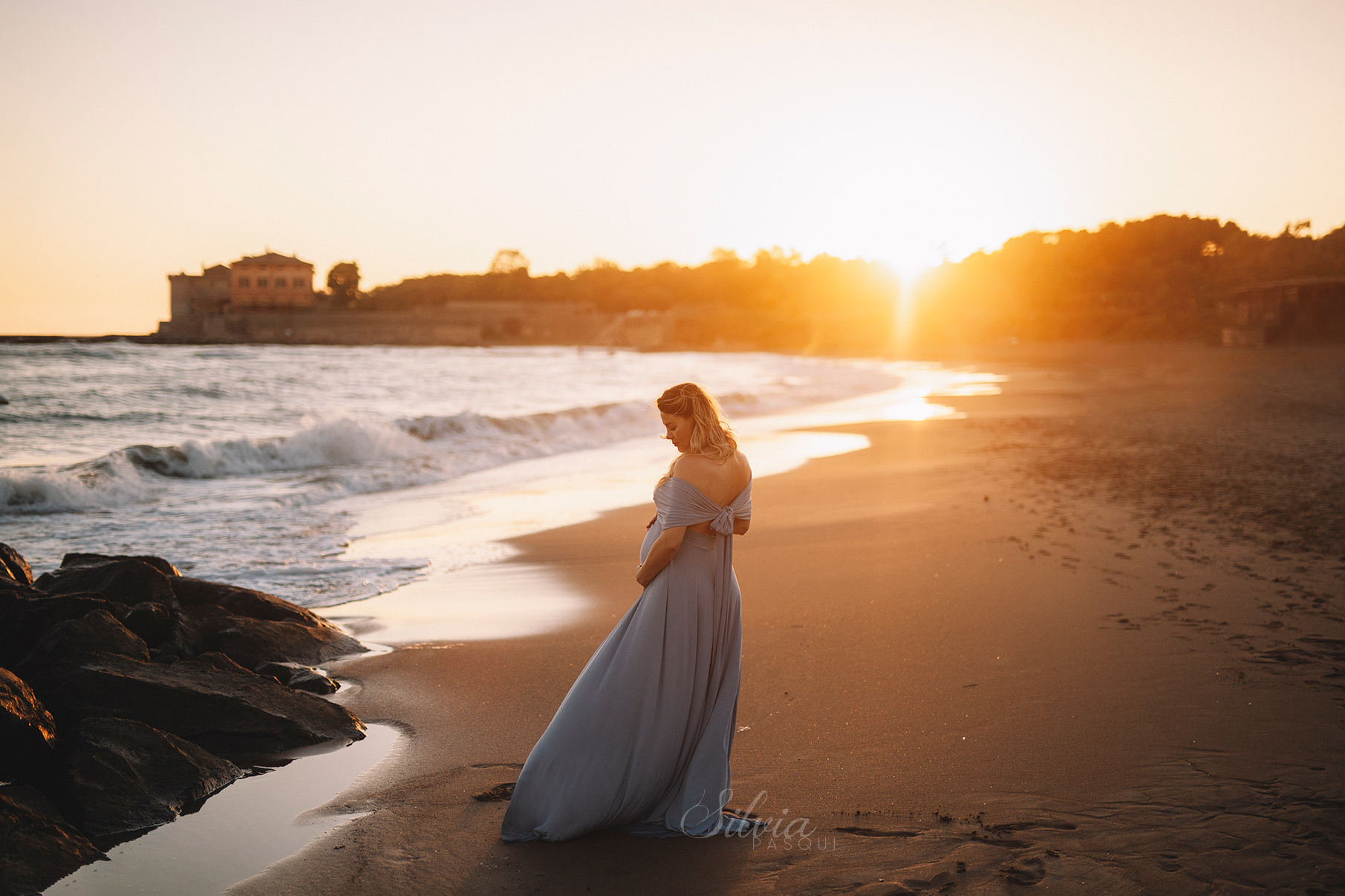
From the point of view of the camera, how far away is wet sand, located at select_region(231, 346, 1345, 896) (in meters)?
2.61

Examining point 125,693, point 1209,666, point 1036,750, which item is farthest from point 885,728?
point 125,693

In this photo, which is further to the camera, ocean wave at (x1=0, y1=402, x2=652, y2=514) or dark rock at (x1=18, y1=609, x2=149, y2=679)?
ocean wave at (x1=0, y1=402, x2=652, y2=514)

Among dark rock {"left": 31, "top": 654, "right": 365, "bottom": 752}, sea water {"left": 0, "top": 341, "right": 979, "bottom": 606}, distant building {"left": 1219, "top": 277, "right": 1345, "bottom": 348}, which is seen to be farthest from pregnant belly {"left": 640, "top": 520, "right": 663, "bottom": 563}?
distant building {"left": 1219, "top": 277, "right": 1345, "bottom": 348}

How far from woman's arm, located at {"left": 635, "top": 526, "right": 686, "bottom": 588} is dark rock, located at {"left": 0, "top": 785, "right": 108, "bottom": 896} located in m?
1.95

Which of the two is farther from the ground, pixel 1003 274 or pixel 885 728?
pixel 1003 274

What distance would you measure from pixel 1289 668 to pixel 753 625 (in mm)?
2620

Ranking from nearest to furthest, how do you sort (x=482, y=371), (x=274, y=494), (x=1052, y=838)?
(x=1052, y=838), (x=274, y=494), (x=482, y=371)

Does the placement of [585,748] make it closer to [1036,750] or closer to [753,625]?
[1036,750]

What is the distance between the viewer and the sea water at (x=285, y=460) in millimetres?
7297

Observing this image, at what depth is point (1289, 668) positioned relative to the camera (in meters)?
4.03

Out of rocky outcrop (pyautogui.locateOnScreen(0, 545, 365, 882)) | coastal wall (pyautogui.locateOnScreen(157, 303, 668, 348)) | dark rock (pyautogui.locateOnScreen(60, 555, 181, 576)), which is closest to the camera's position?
rocky outcrop (pyautogui.locateOnScreen(0, 545, 365, 882))

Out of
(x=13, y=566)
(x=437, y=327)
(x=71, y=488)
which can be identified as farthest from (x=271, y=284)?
(x=13, y=566)

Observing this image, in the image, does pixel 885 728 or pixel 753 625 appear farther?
pixel 753 625

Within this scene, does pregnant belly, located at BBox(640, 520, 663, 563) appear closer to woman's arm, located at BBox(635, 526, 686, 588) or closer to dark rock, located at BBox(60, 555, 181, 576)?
woman's arm, located at BBox(635, 526, 686, 588)
